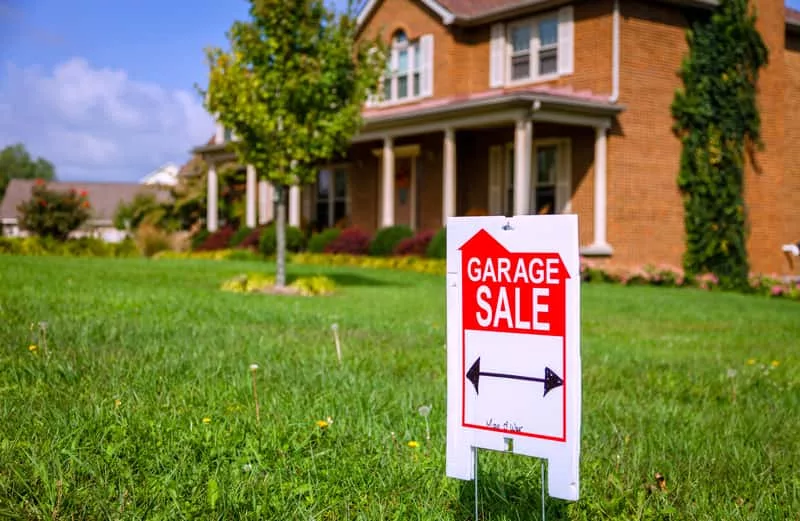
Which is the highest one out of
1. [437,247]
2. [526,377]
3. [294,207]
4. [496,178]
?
[496,178]

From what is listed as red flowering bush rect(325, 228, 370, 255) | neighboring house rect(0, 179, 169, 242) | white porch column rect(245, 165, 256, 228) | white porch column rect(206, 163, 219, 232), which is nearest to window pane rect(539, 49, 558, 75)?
red flowering bush rect(325, 228, 370, 255)

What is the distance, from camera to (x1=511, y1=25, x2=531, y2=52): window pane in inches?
875

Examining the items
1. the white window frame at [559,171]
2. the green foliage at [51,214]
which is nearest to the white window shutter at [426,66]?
the white window frame at [559,171]

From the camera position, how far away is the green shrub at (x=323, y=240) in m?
24.4

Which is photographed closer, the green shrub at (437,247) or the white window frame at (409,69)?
the green shrub at (437,247)

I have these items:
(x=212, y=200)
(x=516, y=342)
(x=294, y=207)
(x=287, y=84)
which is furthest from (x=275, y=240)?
(x=516, y=342)

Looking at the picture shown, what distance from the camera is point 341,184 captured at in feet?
92.3

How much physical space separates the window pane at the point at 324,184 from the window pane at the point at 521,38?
8.24 meters

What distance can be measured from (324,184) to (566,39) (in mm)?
10306

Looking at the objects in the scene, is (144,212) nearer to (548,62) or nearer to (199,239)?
(199,239)

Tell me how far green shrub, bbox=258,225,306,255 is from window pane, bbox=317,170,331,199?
3.06m

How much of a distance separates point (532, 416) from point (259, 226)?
25674mm

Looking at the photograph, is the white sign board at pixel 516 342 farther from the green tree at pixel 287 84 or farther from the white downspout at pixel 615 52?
the white downspout at pixel 615 52

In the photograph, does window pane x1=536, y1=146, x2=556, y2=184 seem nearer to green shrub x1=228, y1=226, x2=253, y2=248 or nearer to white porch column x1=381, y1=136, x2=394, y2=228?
white porch column x1=381, y1=136, x2=394, y2=228
